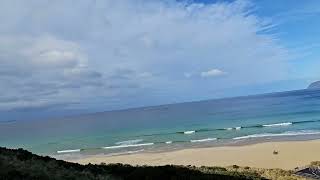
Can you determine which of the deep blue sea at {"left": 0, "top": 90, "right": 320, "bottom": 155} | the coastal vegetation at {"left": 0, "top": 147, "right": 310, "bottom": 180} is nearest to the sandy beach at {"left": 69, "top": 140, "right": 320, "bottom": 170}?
the deep blue sea at {"left": 0, "top": 90, "right": 320, "bottom": 155}

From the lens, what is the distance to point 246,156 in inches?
1544

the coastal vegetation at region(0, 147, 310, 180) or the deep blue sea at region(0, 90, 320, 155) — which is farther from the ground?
the deep blue sea at region(0, 90, 320, 155)

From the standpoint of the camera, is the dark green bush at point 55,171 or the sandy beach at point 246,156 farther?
the sandy beach at point 246,156

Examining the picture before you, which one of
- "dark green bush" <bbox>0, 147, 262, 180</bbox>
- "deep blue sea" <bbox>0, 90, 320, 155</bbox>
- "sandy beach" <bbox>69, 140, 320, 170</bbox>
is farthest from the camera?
"deep blue sea" <bbox>0, 90, 320, 155</bbox>

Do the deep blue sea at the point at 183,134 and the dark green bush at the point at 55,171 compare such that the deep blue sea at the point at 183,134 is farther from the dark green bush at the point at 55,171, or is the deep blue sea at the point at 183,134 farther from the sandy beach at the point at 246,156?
the dark green bush at the point at 55,171

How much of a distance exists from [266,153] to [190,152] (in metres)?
9.05

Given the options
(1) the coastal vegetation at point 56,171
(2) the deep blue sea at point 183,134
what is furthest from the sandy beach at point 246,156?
(1) the coastal vegetation at point 56,171

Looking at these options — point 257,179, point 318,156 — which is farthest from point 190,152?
point 257,179

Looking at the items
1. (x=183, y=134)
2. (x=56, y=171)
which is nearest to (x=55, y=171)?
(x=56, y=171)

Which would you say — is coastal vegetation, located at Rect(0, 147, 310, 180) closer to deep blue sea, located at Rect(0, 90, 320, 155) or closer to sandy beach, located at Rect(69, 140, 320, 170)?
sandy beach, located at Rect(69, 140, 320, 170)

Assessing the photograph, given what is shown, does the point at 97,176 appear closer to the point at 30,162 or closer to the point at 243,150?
the point at 30,162

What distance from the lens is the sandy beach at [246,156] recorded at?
115 feet

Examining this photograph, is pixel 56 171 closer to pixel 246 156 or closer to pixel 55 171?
pixel 55 171

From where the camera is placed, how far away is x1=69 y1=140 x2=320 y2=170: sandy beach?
3506 cm
